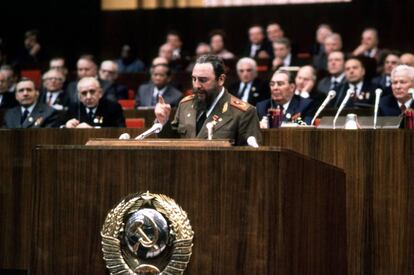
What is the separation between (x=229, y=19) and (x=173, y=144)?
30.9 feet

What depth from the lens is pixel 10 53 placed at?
Result: 514 inches

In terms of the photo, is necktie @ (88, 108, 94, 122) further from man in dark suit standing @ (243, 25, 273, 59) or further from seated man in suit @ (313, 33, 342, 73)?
man in dark suit standing @ (243, 25, 273, 59)

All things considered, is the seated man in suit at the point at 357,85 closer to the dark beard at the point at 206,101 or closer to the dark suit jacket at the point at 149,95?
the dark suit jacket at the point at 149,95

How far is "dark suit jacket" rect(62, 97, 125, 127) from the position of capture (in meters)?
7.71

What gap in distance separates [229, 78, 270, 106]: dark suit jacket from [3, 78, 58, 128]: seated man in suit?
188cm

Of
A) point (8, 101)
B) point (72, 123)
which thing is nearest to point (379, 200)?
point (72, 123)

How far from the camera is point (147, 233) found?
13.4 ft

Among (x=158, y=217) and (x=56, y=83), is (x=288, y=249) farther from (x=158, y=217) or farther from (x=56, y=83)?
(x=56, y=83)

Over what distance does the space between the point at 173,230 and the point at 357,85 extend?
5486mm

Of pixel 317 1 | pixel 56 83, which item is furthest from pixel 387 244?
pixel 317 1

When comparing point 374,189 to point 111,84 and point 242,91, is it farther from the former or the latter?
point 111,84

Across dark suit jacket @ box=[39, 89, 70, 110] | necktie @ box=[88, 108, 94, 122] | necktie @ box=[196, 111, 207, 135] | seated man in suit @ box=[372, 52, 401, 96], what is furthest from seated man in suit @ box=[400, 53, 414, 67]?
necktie @ box=[196, 111, 207, 135]

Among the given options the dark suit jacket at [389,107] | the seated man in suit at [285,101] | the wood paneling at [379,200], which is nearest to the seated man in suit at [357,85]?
the seated man in suit at [285,101]

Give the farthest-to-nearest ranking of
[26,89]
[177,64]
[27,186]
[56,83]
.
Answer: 1. [177,64]
2. [56,83]
3. [26,89]
4. [27,186]
